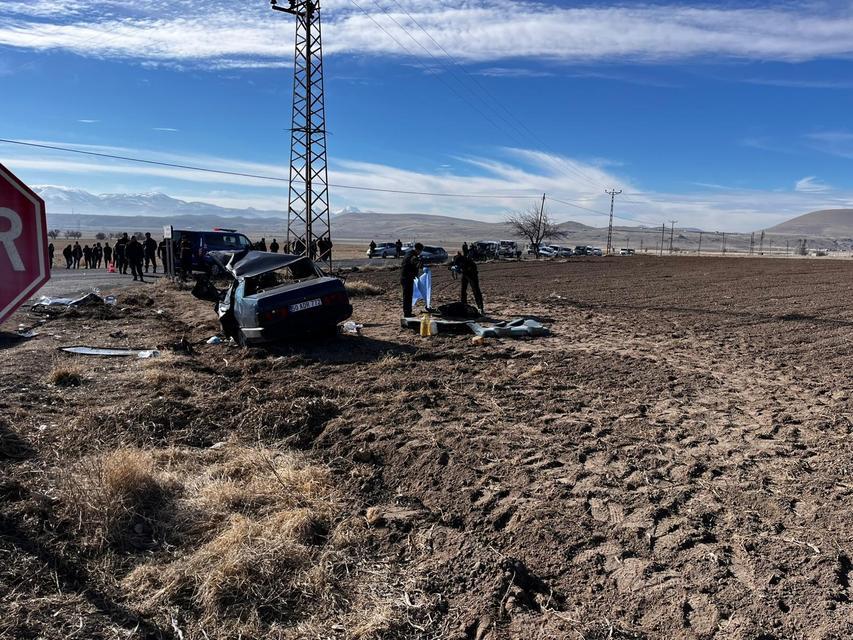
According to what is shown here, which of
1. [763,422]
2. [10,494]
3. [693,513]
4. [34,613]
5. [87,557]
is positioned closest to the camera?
[34,613]

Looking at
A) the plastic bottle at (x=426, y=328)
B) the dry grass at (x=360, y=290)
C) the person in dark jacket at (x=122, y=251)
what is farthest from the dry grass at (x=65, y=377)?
the person in dark jacket at (x=122, y=251)

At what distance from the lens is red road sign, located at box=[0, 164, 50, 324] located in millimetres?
2639

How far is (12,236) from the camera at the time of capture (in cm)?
268

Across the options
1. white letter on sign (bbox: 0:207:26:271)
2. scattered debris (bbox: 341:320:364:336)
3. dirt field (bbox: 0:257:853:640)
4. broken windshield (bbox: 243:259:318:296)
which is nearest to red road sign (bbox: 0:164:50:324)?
white letter on sign (bbox: 0:207:26:271)

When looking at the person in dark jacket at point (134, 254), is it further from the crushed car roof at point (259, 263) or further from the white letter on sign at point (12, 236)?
the white letter on sign at point (12, 236)

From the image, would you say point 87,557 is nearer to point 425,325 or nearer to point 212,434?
point 212,434

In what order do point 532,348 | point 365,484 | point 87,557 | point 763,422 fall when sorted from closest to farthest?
1. point 87,557
2. point 365,484
3. point 763,422
4. point 532,348

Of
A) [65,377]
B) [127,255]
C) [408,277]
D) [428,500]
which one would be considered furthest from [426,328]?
[127,255]

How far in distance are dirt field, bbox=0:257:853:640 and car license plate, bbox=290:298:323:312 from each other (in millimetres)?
1285

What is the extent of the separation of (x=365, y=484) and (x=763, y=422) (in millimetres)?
3853

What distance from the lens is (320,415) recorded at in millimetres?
6641

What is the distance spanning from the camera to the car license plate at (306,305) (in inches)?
391

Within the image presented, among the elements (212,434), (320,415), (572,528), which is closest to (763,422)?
(572,528)

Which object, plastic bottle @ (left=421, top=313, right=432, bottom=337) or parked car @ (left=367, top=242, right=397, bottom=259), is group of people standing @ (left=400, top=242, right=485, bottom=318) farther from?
parked car @ (left=367, top=242, right=397, bottom=259)
